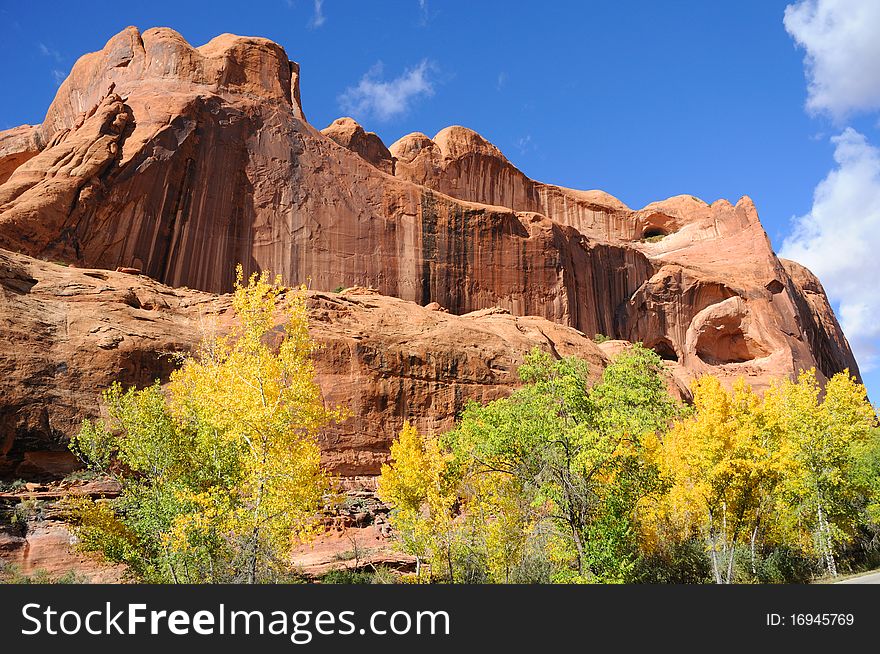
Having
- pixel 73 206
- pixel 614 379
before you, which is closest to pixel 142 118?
pixel 73 206

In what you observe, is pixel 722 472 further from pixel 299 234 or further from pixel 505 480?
pixel 299 234

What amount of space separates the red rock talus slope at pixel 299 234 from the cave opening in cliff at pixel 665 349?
0.97ft

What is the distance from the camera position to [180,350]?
28.4 metres

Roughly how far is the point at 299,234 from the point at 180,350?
18277mm

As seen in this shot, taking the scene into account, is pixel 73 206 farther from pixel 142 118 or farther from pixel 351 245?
Result: pixel 351 245

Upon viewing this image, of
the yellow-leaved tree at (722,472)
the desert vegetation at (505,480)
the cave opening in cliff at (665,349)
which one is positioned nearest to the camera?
the desert vegetation at (505,480)

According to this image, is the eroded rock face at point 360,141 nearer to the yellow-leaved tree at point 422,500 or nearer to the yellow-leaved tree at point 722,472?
the yellow-leaved tree at point 422,500

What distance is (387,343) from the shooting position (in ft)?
109

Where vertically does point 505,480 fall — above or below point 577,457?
below

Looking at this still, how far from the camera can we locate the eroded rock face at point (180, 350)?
23.8 m

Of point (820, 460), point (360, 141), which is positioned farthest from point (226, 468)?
point (360, 141)

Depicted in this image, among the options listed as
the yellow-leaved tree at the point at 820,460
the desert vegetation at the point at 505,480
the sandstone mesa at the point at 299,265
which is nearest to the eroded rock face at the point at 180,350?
the sandstone mesa at the point at 299,265

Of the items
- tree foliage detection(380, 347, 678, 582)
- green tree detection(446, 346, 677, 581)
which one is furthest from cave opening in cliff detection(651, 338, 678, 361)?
green tree detection(446, 346, 677, 581)

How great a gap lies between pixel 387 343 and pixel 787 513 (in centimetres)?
1940
